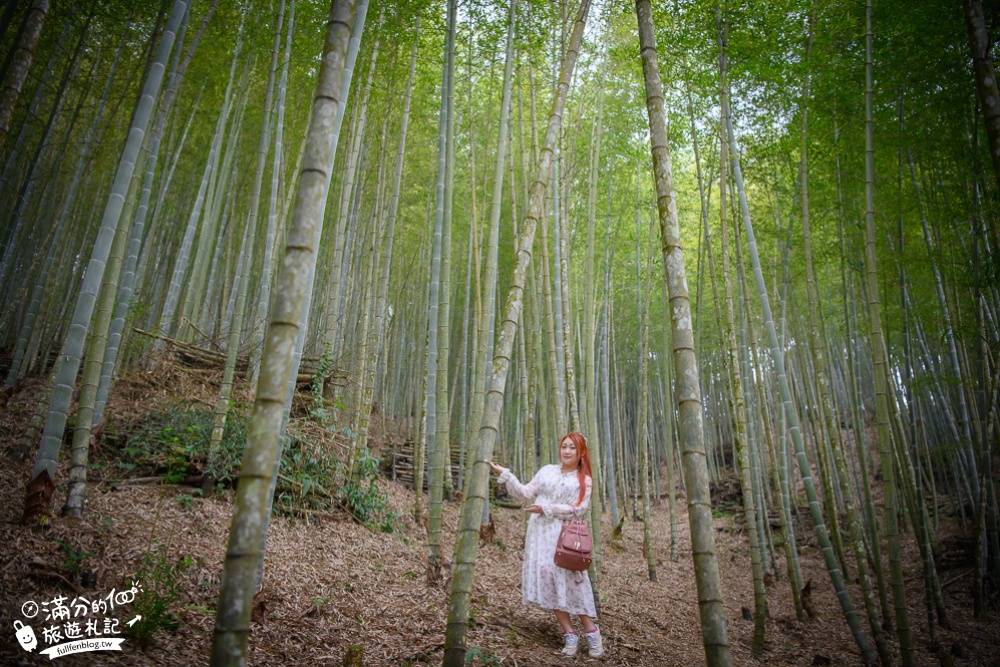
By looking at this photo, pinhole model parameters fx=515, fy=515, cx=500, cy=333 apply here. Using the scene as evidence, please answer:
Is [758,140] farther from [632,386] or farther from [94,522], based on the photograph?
[632,386]

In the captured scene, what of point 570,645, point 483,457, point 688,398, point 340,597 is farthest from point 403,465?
point 688,398

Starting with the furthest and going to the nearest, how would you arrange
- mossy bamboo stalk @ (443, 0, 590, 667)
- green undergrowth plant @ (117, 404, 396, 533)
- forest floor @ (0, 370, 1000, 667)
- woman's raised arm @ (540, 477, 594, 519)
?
green undergrowth plant @ (117, 404, 396, 533) → woman's raised arm @ (540, 477, 594, 519) → forest floor @ (0, 370, 1000, 667) → mossy bamboo stalk @ (443, 0, 590, 667)

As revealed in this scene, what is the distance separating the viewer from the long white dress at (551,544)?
2549 mm

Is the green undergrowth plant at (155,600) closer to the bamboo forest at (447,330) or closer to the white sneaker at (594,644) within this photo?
the bamboo forest at (447,330)

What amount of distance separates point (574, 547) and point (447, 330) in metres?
1.69

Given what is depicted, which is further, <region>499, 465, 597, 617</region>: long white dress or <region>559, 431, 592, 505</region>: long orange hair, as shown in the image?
<region>559, 431, 592, 505</region>: long orange hair

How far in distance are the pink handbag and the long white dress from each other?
67mm

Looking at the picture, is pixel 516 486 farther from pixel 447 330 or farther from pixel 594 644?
pixel 447 330

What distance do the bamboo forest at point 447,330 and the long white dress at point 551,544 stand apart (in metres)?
0.04

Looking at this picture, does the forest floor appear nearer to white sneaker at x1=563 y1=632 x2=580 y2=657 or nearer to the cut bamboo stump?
white sneaker at x1=563 y1=632 x2=580 y2=657

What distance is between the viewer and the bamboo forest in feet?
6.20

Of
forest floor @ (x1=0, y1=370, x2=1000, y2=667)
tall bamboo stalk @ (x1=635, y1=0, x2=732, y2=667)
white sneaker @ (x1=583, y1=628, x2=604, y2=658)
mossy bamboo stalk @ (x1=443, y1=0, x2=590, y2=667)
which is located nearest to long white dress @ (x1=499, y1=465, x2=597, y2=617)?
white sneaker @ (x1=583, y1=628, x2=604, y2=658)

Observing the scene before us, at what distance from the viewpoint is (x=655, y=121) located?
1.75 meters

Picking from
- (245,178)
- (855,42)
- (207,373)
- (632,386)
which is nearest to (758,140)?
(855,42)
